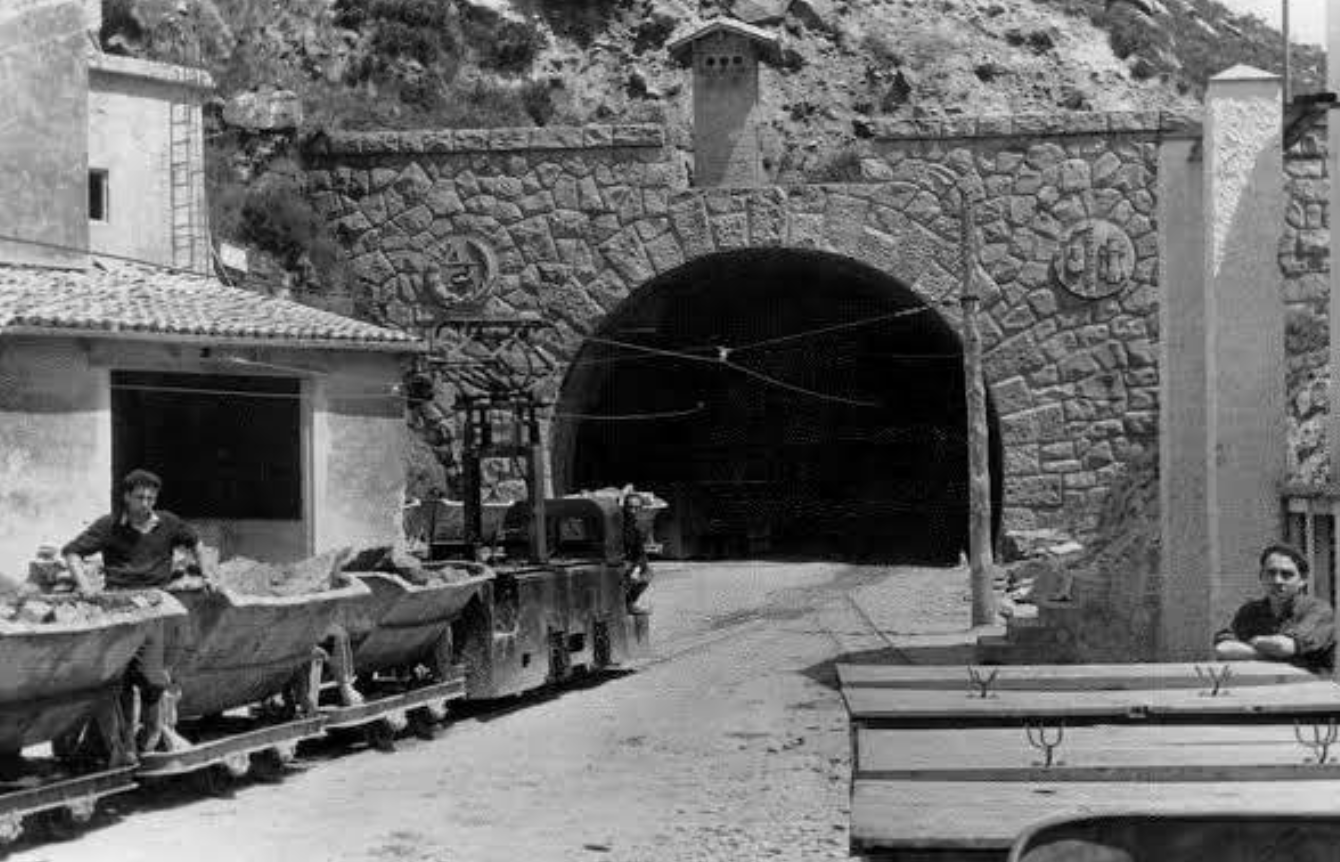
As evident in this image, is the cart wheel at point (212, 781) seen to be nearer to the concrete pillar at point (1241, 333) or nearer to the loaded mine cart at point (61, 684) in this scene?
the loaded mine cart at point (61, 684)

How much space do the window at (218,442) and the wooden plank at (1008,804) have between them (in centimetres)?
1868

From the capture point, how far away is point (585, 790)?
12.1m

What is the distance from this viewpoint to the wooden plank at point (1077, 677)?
9078 millimetres

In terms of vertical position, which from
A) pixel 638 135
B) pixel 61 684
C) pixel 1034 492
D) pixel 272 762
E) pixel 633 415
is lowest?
pixel 272 762

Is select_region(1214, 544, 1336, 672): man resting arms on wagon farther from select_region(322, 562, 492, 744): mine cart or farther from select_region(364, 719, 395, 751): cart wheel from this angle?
select_region(364, 719, 395, 751): cart wheel

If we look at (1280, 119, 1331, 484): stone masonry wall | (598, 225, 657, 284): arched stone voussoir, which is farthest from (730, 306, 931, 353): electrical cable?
(1280, 119, 1331, 484): stone masonry wall

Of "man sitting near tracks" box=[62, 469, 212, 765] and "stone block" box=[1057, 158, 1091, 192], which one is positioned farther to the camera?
"stone block" box=[1057, 158, 1091, 192]

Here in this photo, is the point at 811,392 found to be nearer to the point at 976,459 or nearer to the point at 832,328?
the point at 832,328

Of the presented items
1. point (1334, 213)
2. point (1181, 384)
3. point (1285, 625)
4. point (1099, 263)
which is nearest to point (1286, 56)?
point (1334, 213)

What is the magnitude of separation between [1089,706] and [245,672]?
18.9 feet

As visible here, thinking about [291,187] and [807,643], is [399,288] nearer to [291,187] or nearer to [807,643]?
[291,187]

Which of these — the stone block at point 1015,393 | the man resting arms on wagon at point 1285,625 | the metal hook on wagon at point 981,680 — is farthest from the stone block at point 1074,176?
the metal hook on wagon at point 981,680

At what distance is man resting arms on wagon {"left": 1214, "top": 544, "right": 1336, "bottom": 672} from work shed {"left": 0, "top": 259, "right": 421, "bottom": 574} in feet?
42.8

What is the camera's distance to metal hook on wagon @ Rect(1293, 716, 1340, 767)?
6918 mm
